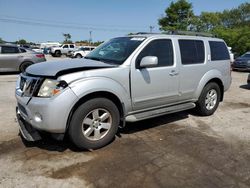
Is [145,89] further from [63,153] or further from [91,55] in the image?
[63,153]

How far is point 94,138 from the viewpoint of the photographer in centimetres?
416

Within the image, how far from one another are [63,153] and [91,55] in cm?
208

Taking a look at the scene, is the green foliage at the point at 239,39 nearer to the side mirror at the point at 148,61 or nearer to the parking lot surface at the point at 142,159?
the parking lot surface at the point at 142,159

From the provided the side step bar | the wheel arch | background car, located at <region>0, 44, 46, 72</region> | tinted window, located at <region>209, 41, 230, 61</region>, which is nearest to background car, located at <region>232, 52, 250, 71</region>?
tinted window, located at <region>209, 41, 230, 61</region>

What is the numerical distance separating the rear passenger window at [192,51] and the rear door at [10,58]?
33.5 ft

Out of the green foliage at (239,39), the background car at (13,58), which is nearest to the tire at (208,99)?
the background car at (13,58)

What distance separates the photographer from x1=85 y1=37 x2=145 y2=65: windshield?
183 inches

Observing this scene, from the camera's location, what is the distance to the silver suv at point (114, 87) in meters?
3.75

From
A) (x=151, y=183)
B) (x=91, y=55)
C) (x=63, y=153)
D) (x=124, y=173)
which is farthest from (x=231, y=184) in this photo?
(x=91, y=55)

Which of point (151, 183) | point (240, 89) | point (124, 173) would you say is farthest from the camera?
point (240, 89)

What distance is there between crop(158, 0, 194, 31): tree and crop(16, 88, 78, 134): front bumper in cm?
4002

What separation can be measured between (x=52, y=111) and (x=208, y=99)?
385 centimetres

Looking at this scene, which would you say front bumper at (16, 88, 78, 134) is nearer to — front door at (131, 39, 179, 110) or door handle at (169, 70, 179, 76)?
front door at (131, 39, 179, 110)

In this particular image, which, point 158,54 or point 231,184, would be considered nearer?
point 231,184
